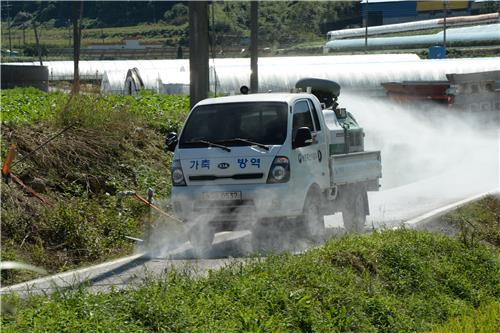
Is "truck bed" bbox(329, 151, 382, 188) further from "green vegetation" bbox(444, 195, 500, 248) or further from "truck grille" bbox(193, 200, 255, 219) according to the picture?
"truck grille" bbox(193, 200, 255, 219)

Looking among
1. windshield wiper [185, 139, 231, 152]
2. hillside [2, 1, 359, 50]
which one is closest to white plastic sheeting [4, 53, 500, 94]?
hillside [2, 1, 359, 50]

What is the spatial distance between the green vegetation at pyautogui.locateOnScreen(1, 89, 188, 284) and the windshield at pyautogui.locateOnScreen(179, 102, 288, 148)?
1830 mm

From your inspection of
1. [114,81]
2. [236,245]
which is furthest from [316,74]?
[236,245]

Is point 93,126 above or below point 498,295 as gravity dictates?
above

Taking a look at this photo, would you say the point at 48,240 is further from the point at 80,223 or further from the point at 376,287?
the point at 376,287

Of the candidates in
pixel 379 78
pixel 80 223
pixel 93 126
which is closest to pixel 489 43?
pixel 379 78

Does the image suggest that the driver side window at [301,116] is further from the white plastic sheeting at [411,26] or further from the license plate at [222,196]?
the white plastic sheeting at [411,26]

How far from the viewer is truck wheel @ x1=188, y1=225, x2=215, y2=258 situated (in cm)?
1364

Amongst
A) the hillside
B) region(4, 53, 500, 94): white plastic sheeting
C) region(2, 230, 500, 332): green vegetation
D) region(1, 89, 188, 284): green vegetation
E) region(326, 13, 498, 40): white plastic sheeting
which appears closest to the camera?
region(2, 230, 500, 332): green vegetation

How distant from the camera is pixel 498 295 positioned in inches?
448

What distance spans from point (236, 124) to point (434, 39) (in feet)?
193

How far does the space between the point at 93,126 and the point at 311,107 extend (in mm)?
4694

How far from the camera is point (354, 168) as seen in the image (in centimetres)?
1609

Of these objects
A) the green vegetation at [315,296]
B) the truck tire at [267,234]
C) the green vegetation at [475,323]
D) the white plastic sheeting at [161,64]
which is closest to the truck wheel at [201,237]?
the truck tire at [267,234]
